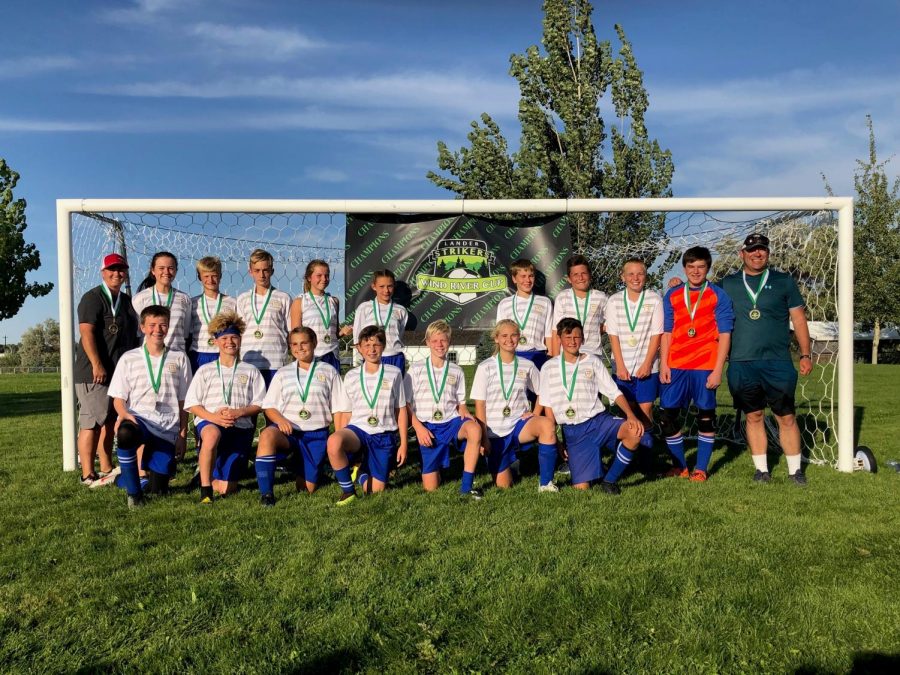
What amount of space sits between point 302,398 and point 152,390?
105 centimetres

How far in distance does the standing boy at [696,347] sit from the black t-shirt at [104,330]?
4.27m

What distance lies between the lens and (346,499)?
4.43 m

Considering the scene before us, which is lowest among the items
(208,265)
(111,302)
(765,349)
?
(765,349)

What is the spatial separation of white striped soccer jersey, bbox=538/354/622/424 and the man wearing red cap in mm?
3354

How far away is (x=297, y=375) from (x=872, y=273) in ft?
82.0

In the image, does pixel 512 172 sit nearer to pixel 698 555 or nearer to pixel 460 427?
pixel 460 427

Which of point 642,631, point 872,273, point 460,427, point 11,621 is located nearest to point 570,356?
point 460,427

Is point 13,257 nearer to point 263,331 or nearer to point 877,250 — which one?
point 263,331

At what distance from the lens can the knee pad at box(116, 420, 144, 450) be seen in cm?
432

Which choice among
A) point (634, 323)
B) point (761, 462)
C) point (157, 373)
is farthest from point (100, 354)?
point (761, 462)

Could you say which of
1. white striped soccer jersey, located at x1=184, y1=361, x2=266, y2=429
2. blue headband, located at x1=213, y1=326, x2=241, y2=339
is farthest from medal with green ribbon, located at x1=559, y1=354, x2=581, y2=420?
blue headband, located at x1=213, y1=326, x2=241, y2=339

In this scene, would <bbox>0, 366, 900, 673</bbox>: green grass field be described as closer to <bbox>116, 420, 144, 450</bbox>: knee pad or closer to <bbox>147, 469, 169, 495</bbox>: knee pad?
<bbox>147, 469, 169, 495</bbox>: knee pad

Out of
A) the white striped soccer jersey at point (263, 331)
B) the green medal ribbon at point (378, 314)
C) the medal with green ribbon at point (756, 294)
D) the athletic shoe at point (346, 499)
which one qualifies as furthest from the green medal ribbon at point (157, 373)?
the medal with green ribbon at point (756, 294)

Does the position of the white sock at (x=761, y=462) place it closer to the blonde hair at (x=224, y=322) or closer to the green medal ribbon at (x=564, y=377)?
the green medal ribbon at (x=564, y=377)
